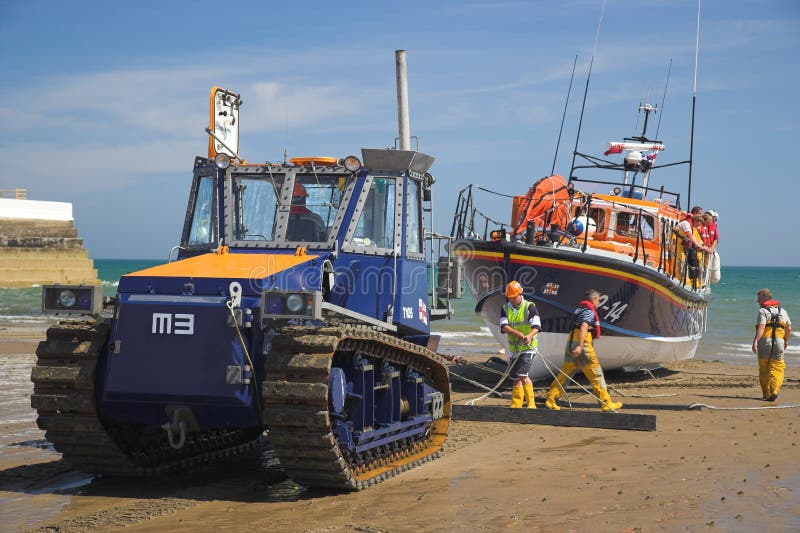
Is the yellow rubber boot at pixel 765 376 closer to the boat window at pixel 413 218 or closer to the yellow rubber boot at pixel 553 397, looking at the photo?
the yellow rubber boot at pixel 553 397

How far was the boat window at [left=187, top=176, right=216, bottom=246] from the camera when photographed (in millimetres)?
9117

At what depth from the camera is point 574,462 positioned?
29.3ft

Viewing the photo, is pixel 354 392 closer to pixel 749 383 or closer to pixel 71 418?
pixel 71 418

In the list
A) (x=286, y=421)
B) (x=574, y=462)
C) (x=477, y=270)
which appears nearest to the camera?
(x=286, y=421)

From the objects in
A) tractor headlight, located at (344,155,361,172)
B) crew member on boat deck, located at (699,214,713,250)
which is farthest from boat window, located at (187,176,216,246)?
crew member on boat deck, located at (699,214,713,250)

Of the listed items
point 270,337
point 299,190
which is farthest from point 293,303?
point 299,190

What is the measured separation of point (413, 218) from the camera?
9.39 m

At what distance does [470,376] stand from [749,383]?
4.82 metres

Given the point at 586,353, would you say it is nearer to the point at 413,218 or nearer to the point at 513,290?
the point at 513,290

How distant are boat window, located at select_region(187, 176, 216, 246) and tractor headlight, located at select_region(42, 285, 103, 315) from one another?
1504mm

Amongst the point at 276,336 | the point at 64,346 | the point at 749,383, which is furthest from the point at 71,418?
the point at 749,383

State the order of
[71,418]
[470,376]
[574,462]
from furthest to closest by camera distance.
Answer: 1. [470,376]
2. [574,462]
3. [71,418]

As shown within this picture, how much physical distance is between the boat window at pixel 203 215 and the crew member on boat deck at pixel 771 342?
789 cm

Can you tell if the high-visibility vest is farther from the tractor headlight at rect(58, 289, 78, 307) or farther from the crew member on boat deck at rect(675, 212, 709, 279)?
the tractor headlight at rect(58, 289, 78, 307)
